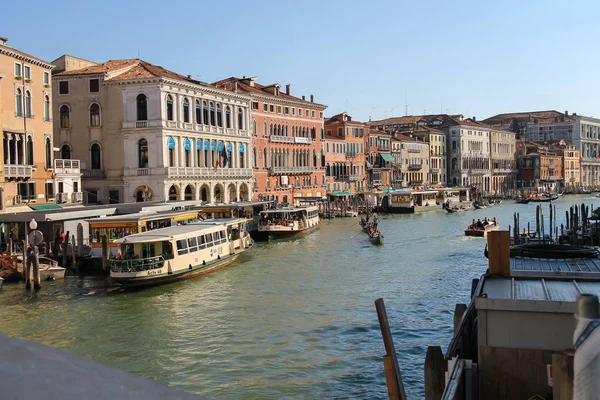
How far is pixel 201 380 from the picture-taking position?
812 centimetres

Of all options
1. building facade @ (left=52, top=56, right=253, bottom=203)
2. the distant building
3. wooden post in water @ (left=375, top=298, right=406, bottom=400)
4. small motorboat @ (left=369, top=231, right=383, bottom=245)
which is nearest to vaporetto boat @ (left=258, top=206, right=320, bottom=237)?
small motorboat @ (left=369, top=231, right=383, bottom=245)

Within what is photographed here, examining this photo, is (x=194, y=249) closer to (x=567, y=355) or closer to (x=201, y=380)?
(x=201, y=380)

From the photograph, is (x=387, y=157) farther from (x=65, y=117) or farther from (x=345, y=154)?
(x=65, y=117)

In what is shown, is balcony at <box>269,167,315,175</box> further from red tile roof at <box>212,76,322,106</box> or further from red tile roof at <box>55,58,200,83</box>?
red tile roof at <box>55,58,200,83</box>

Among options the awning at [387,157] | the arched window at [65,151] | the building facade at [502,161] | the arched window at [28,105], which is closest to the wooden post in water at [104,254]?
the arched window at [28,105]

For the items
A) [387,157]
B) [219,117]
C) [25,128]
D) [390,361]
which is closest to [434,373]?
[390,361]

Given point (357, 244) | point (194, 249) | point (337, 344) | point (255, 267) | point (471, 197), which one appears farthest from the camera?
point (471, 197)

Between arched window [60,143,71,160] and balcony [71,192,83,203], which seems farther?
arched window [60,143,71,160]

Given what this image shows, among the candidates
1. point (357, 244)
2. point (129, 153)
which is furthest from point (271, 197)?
point (357, 244)

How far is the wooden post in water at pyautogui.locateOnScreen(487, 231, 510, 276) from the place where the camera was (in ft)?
20.0

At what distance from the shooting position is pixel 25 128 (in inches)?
809

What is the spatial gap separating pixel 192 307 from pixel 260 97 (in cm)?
2475

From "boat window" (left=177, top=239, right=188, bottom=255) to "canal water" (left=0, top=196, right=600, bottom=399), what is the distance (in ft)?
2.51

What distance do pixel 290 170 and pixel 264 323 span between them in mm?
27871
